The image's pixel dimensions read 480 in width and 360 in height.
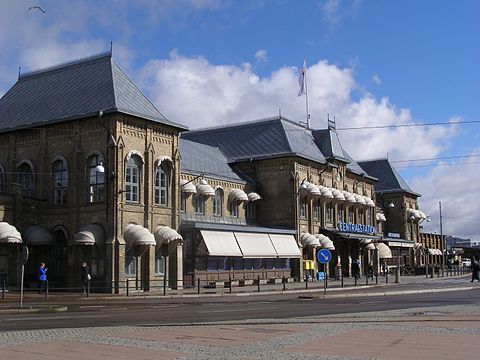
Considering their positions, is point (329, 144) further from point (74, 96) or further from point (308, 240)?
point (74, 96)

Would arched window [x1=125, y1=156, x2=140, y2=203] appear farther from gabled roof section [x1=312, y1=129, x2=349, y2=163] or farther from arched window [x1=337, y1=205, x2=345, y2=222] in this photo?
arched window [x1=337, y1=205, x2=345, y2=222]

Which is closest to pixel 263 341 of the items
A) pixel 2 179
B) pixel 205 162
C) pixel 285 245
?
pixel 2 179

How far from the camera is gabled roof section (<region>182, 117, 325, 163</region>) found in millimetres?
61750

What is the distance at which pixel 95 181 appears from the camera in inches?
1694

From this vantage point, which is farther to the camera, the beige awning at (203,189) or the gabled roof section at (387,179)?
the gabled roof section at (387,179)

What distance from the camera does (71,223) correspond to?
43188 millimetres

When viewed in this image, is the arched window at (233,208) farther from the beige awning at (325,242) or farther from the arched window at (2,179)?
the arched window at (2,179)

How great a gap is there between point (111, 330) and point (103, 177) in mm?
27358

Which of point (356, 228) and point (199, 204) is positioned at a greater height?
point (199, 204)

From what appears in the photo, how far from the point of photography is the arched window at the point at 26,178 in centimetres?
4619

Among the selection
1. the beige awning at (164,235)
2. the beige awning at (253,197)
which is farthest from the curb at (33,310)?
the beige awning at (253,197)

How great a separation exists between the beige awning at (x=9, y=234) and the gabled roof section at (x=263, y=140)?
86.3 ft

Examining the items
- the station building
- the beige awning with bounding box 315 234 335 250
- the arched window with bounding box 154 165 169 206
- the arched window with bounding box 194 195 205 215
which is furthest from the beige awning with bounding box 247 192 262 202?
the arched window with bounding box 154 165 169 206

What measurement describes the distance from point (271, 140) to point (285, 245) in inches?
438
